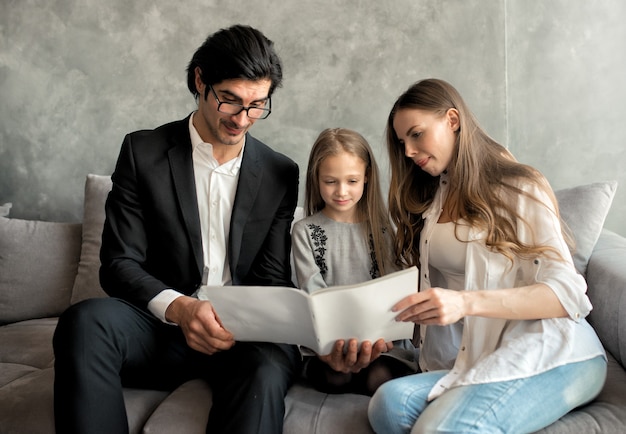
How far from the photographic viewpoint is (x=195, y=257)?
5.83ft

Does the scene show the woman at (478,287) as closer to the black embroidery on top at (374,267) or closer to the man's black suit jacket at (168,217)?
the black embroidery on top at (374,267)

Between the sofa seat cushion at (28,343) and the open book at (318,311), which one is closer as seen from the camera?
the open book at (318,311)

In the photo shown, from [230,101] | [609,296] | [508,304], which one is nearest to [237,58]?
[230,101]

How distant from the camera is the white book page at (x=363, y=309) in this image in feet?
4.26

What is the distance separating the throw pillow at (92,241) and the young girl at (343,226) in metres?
0.81

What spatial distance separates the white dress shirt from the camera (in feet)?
6.03

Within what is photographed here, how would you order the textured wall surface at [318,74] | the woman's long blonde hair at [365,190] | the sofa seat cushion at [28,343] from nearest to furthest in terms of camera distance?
the woman's long blonde hair at [365,190] → the sofa seat cushion at [28,343] → the textured wall surface at [318,74]

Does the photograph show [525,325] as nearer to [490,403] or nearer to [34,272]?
[490,403]

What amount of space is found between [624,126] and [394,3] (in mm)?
1000

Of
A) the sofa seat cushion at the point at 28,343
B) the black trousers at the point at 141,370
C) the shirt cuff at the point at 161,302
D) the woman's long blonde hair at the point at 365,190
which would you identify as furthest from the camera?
the sofa seat cushion at the point at 28,343

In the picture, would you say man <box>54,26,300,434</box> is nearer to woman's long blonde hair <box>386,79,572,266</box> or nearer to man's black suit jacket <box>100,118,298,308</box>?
man's black suit jacket <box>100,118,298,308</box>

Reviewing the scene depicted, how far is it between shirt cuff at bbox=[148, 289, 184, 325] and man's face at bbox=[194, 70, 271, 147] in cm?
46

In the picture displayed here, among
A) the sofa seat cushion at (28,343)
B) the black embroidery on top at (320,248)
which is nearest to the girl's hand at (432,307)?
the black embroidery on top at (320,248)

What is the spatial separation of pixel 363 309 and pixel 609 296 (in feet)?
A: 2.56
